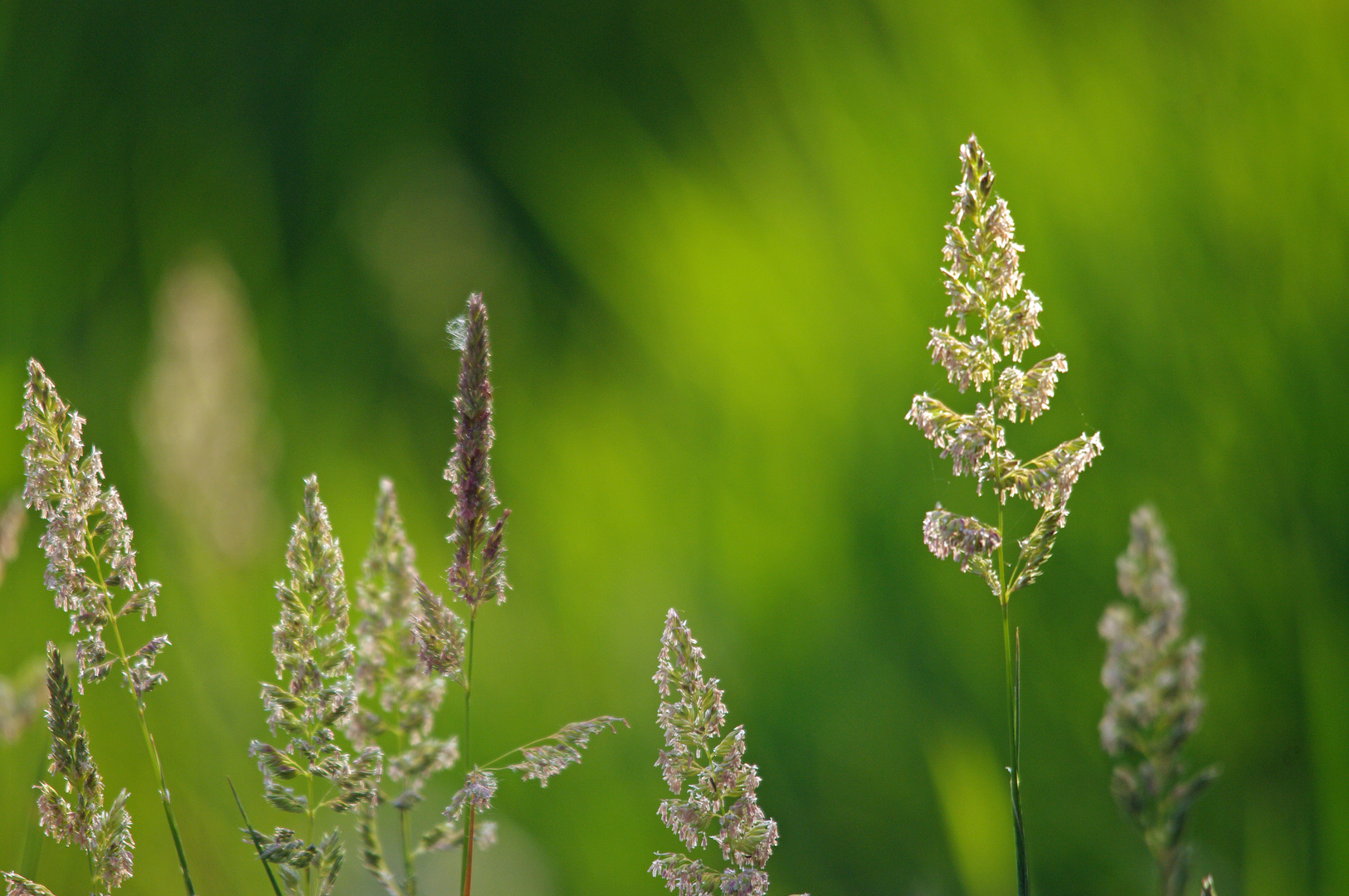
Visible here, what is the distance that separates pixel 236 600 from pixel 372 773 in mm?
866

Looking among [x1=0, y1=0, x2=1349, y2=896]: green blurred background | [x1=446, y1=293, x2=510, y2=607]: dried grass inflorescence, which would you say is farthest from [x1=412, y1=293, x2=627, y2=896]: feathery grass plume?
[x1=0, y1=0, x2=1349, y2=896]: green blurred background

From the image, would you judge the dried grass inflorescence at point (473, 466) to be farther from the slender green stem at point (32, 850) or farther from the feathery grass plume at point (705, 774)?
the slender green stem at point (32, 850)

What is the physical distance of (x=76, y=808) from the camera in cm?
27

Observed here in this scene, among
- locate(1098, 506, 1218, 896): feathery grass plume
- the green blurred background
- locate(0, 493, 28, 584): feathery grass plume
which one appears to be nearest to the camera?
locate(1098, 506, 1218, 896): feathery grass plume

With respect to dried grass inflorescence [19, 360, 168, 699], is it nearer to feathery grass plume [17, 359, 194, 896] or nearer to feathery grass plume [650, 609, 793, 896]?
feathery grass plume [17, 359, 194, 896]

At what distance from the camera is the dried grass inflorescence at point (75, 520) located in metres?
0.25

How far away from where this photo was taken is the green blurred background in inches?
24.6

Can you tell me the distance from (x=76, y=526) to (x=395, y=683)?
0.10 meters

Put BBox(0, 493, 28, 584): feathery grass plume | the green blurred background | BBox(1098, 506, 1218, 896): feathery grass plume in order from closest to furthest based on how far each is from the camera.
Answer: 1. BBox(1098, 506, 1218, 896): feathery grass plume
2. BBox(0, 493, 28, 584): feathery grass plume
3. the green blurred background

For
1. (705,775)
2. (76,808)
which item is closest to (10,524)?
(76,808)

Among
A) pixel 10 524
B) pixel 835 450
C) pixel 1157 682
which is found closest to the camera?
pixel 1157 682

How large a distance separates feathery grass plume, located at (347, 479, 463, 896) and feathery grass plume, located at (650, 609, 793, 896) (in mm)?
54

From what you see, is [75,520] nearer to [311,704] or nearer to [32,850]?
[311,704]

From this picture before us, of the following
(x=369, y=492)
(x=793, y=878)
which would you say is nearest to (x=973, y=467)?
(x=793, y=878)
